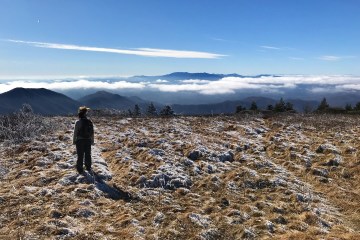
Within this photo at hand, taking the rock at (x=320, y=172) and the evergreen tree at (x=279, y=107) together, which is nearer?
the rock at (x=320, y=172)

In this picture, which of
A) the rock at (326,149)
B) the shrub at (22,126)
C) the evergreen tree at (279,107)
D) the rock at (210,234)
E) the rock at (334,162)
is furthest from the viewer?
the evergreen tree at (279,107)

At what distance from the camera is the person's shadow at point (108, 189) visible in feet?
53.1

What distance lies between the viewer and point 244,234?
12.7 metres

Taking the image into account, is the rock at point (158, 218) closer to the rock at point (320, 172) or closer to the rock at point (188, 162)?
the rock at point (188, 162)

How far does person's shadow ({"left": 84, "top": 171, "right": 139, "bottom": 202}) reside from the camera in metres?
16.2

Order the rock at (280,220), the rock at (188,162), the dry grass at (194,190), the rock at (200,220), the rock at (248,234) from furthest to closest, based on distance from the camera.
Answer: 1. the rock at (188,162)
2. the rock at (280,220)
3. the rock at (200,220)
4. the dry grass at (194,190)
5. the rock at (248,234)

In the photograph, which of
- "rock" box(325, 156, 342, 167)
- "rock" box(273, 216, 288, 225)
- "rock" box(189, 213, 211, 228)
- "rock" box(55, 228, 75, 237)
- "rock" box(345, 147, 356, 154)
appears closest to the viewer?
"rock" box(55, 228, 75, 237)

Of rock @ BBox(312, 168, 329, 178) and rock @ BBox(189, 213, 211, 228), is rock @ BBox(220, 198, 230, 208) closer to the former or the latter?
rock @ BBox(189, 213, 211, 228)

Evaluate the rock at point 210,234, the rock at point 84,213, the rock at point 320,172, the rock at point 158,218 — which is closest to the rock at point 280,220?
the rock at point 210,234

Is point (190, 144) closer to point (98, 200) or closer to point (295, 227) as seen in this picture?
point (98, 200)

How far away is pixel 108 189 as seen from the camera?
→ 16969 mm

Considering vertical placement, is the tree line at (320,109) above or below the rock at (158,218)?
above

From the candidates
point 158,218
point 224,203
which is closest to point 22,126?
point 158,218

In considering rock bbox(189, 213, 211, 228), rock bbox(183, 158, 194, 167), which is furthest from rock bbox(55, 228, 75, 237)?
rock bbox(183, 158, 194, 167)
